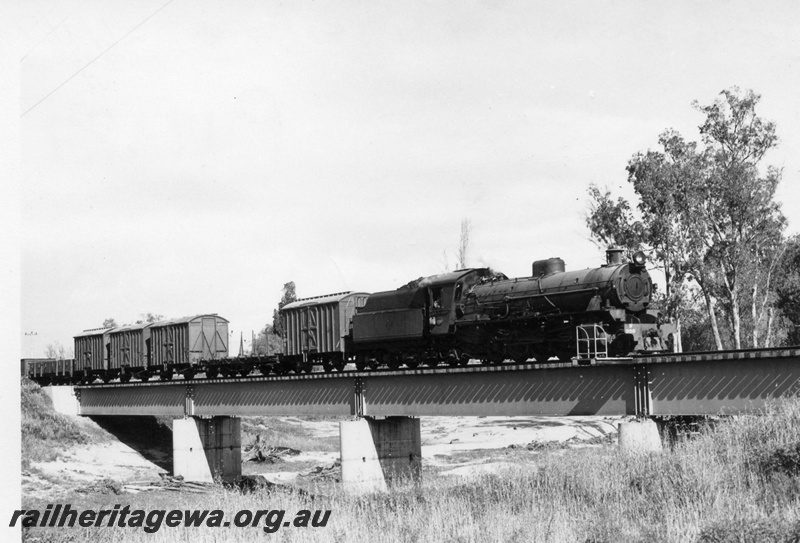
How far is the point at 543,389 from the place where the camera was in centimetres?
2411

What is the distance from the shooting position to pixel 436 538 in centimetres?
1484

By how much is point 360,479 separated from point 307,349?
7.66m

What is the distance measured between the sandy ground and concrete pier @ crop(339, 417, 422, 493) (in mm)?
2128

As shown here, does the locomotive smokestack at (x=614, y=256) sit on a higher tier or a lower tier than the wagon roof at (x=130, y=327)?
higher

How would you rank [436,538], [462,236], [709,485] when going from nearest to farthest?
[436,538], [709,485], [462,236]

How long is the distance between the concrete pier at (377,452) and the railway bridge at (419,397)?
0.13 feet

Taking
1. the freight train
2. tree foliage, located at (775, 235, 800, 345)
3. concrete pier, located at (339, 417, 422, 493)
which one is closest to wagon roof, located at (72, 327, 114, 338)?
the freight train

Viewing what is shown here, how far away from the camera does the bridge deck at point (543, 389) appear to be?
19922 millimetres

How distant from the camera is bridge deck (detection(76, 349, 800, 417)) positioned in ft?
65.4

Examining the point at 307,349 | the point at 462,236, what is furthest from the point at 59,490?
the point at 462,236

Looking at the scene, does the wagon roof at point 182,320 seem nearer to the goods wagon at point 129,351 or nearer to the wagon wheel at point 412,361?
the goods wagon at point 129,351

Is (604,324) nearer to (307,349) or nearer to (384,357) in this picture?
(384,357)

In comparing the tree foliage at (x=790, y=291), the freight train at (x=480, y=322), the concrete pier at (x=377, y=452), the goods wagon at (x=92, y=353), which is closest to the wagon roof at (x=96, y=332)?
the goods wagon at (x=92, y=353)

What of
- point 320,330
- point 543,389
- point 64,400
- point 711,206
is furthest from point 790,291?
point 64,400
